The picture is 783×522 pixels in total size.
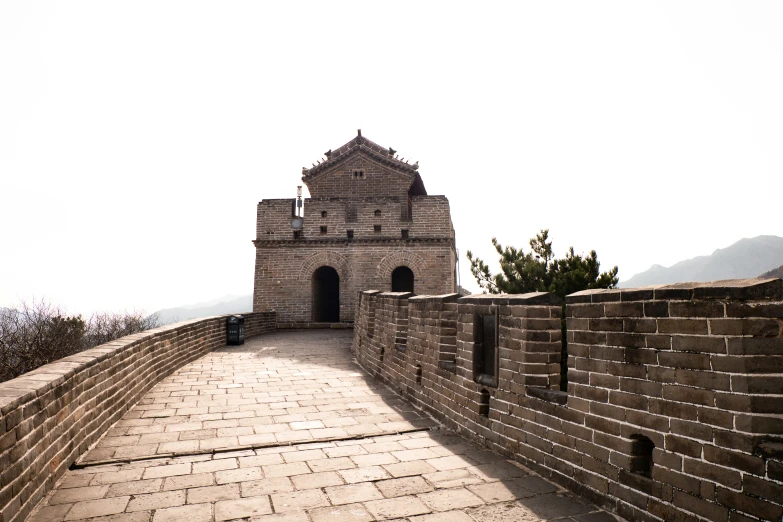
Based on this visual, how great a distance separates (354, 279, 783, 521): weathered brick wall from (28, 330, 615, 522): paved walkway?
296 mm

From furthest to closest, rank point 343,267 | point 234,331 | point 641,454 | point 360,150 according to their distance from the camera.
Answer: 1. point 360,150
2. point 343,267
3. point 234,331
4. point 641,454

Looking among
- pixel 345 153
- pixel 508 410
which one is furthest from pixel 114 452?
pixel 345 153

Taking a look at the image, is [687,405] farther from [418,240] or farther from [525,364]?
[418,240]

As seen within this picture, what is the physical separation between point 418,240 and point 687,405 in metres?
16.6

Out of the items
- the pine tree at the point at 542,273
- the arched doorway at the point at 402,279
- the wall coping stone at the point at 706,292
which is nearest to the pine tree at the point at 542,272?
the pine tree at the point at 542,273

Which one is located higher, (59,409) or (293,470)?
(59,409)

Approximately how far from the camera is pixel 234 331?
1353 cm

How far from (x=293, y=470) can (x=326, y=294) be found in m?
18.7

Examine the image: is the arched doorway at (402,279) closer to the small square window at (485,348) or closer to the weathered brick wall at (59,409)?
the weathered brick wall at (59,409)

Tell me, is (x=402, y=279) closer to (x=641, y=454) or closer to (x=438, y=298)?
(x=438, y=298)

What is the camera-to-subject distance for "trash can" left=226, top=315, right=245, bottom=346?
44.3ft

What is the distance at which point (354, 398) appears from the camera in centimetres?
686

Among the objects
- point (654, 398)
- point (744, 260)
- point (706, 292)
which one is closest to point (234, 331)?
point (654, 398)

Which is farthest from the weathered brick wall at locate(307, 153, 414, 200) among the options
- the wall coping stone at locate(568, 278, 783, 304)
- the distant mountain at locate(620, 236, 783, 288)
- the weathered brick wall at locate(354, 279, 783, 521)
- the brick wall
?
the distant mountain at locate(620, 236, 783, 288)
